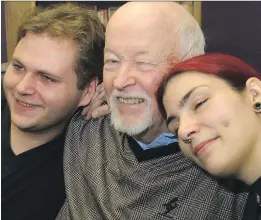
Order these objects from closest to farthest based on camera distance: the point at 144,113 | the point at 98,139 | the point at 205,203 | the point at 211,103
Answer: the point at 211,103, the point at 205,203, the point at 144,113, the point at 98,139

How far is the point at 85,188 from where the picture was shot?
1.45 m

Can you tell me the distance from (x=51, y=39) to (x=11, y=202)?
603 mm

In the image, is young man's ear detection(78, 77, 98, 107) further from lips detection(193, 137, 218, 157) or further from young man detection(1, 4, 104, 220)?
lips detection(193, 137, 218, 157)

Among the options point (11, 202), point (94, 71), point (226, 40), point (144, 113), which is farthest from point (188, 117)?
point (226, 40)

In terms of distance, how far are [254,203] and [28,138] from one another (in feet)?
2.89

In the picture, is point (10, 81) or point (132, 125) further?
point (10, 81)

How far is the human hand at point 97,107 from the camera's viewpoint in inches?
61.2

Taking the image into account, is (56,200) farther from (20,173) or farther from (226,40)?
(226,40)

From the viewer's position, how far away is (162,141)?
4.73 feet

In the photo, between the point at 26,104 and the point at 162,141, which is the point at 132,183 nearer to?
the point at 162,141

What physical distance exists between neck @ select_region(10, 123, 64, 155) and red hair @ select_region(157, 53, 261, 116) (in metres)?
0.63

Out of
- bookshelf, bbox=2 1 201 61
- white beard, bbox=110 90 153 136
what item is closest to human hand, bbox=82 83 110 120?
white beard, bbox=110 90 153 136

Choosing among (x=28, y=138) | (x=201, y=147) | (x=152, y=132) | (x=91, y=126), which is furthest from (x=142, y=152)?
(x=28, y=138)

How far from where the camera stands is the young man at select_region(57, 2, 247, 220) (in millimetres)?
1303
